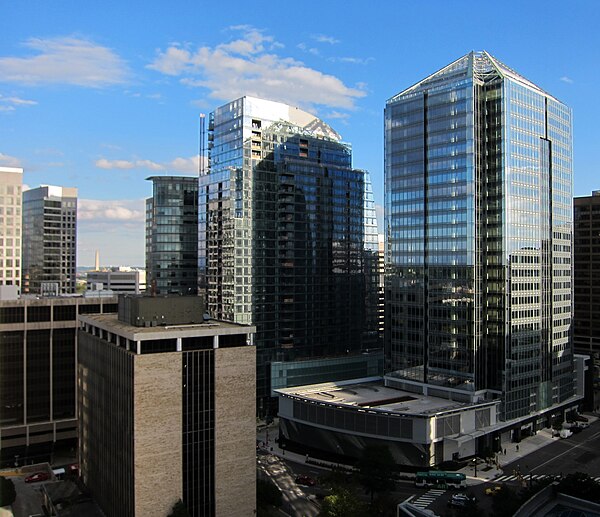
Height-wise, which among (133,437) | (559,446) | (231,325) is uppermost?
(231,325)

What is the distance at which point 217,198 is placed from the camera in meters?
134

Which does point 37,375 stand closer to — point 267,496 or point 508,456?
point 267,496

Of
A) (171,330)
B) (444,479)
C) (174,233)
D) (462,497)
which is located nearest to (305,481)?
(444,479)

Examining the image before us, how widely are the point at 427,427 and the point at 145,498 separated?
149 ft

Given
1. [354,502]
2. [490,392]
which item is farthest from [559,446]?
[354,502]

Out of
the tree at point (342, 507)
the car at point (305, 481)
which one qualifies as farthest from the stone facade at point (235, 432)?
the car at point (305, 481)

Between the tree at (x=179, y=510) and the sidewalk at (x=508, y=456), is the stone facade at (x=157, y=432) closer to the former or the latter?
the tree at (x=179, y=510)

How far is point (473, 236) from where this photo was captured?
348 ft

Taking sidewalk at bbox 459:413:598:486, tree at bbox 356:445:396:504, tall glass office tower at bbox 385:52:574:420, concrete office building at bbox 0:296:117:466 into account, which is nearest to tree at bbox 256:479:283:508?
tree at bbox 356:445:396:504

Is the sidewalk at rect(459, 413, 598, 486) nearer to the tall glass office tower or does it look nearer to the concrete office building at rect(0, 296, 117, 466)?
the tall glass office tower

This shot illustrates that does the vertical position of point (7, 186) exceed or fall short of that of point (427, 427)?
it exceeds it

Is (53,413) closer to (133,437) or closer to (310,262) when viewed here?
(133,437)

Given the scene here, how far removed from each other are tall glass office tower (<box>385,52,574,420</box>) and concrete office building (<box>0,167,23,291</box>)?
8837 cm

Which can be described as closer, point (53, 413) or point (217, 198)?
point (53, 413)
